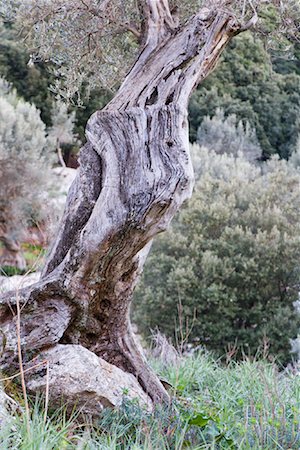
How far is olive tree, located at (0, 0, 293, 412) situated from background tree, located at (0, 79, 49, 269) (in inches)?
481

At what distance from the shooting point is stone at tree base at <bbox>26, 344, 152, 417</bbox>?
→ 3578 millimetres

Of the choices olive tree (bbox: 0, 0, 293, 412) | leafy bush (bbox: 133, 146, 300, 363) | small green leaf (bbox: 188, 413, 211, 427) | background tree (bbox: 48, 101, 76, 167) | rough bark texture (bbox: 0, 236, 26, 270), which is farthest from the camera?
background tree (bbox: 48, 101, 76, 167)

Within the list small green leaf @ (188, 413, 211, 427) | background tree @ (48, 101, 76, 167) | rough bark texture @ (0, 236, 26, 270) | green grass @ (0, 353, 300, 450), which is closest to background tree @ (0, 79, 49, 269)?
rough bark texture @ (0, 236, 26, 270)

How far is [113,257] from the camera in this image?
386cm

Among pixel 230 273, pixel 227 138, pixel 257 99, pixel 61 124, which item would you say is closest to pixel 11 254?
pixel 61 124

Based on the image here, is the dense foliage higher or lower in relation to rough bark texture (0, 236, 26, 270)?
higher

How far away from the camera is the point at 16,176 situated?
55.6 feet

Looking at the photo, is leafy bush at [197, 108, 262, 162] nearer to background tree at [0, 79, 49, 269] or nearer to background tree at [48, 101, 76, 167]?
background tree at [48, 101, 76, 167]

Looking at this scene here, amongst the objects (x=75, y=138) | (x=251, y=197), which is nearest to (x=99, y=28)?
(x=251, y=197)

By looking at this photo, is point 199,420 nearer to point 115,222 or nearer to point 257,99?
point 115,222

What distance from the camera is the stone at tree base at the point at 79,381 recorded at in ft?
11.7

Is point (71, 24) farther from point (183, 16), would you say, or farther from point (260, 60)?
point (260, 60)

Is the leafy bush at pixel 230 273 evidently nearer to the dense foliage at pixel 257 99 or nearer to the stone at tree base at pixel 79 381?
the stone at tree base at pixel 79 381

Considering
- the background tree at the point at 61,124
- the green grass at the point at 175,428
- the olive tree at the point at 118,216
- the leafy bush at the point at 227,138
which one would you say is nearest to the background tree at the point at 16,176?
the background tree at the point at 61,124
